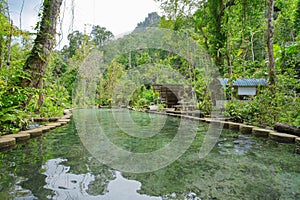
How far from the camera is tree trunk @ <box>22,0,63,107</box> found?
3926 mm

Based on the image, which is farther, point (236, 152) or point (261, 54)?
point (261, 54)

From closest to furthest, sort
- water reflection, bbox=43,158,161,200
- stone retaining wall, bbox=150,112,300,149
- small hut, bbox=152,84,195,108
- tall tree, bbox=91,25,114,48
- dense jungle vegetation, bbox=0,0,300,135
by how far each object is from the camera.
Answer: water reflection, bbox=43,158,161,200 → stone retaining wall, bbox=150,112,300,149 → dense jungle vegetation, bbox=0,0,300,135 → small hut, bbox=152,84,195,108 → tall tree, bbox=91,25,114,48

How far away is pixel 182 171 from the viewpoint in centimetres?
221

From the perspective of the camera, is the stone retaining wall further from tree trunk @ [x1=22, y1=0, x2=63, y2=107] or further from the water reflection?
tree trunk @ [x1=22, y1=0, x2=63, y2=107]

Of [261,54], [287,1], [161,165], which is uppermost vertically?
[287,1]

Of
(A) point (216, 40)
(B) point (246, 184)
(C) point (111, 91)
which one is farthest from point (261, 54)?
(B) point (246, 184)

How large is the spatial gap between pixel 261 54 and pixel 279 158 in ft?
59.6

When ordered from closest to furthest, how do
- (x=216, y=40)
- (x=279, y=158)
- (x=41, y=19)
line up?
(x=279, y=158), (x=41, y=19), (x=216, y=40)

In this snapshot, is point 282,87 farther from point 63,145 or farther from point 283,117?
point 63,145

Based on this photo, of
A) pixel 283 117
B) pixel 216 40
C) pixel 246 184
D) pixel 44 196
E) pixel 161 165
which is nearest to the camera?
pixel 44 196

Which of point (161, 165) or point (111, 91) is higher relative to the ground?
point (111, 91)

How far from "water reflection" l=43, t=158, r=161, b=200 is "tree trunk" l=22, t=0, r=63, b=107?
229 centimetres

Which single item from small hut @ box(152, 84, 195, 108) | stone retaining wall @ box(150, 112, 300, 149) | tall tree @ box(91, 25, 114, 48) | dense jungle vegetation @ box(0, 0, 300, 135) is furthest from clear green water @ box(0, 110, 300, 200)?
tall tree @ box(91, 25, 114, 48)

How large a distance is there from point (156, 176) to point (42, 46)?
10.7 feet
